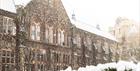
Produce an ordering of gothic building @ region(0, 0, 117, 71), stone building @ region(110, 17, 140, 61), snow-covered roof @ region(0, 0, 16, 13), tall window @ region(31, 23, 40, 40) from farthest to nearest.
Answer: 1. stone building @ region(110, 17, 140, 61)
2. tall window @ region(31, 23, 40, 40)
3. gothic building @ region(0, 0, 117, 71)
4. snow-covered roof @ region(0, 0, 16, 13)

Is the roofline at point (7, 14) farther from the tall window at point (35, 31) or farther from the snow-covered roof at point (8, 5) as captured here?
the tall window at point (35, 31)

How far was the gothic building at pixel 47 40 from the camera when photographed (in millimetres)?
15234

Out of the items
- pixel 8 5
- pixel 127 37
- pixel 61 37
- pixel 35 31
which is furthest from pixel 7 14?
pixel 127 37

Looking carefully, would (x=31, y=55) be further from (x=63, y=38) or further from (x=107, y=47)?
(x=107, y=47)

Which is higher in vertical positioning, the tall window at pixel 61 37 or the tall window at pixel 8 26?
the tall window at pixel 8 26

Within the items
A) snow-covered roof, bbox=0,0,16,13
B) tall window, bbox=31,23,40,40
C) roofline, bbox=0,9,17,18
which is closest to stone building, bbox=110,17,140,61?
tall window, bbox=31,23,40,40

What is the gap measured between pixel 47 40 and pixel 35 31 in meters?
1.30

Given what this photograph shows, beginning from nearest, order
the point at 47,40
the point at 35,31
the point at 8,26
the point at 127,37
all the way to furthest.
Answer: the point at 8,26
the point at 35,31
the point at 47,40
the point at 127,37

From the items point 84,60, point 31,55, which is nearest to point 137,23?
point 84,60

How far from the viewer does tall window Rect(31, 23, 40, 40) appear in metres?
17.1

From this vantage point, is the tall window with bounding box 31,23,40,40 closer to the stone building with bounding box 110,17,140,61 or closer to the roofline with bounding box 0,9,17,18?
the roofline with bounding box 0,9,17,18

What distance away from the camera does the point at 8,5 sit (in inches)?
601

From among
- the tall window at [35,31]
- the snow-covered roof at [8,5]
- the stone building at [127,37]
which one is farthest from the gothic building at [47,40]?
the stone building at [127,37]

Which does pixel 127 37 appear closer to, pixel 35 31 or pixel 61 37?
pixel 61 37
